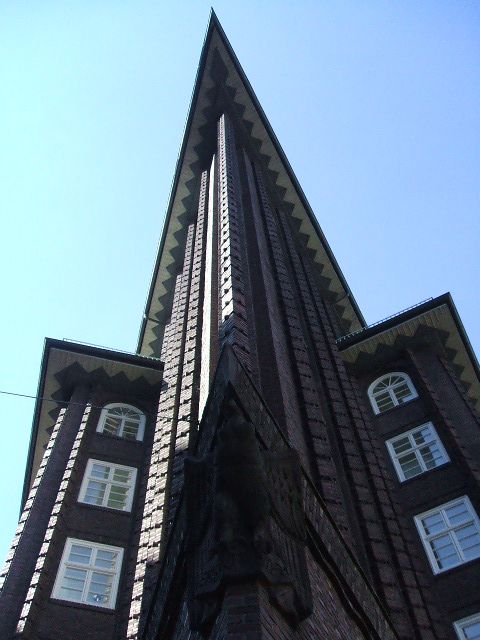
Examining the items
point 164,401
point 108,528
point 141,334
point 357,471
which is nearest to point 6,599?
point 108,528

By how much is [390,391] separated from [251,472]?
1449cm

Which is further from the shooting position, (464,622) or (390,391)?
(390,391)

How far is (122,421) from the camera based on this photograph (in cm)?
1991

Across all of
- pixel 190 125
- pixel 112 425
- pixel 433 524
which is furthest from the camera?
pixel 190 125

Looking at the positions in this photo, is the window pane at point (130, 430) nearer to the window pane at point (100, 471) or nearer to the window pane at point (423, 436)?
the window pane at point (100, 471)

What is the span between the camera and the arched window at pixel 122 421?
19.3 m

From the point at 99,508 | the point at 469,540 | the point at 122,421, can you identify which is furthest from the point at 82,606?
the point at 469,540

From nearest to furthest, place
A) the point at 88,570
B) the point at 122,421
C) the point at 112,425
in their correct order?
the point at 88,570, the point at 112,425, the point at 122,421

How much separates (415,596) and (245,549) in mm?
7068

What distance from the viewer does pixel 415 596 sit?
12602mm

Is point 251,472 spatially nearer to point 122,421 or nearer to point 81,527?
point 81,527

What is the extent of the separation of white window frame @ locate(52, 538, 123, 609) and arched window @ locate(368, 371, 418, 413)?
840 cm

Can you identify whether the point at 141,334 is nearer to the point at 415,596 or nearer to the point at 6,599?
the point at 6,599

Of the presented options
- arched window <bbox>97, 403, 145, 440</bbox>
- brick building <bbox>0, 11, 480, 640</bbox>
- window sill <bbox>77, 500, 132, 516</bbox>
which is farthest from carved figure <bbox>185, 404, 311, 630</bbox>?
arched window <bbox>97, 403, 145, 440</bbox>
